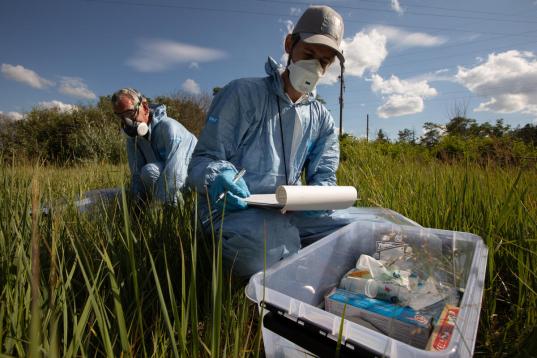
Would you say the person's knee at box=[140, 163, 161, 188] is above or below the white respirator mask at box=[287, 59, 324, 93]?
below

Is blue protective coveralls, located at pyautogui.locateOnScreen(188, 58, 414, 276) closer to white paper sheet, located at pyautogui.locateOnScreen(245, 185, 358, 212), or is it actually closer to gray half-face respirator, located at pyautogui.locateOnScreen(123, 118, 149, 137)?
white paper sheet, located at pyautogui.locateOnScreen(245, 185, 358, 212)

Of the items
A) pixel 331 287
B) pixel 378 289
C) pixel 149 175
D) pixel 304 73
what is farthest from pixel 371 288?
pixel 149 175

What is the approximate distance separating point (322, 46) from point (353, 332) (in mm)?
1415

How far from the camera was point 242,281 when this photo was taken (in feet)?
4.33

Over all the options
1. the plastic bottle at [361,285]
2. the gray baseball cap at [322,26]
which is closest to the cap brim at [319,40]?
the gray baseball cap at [322,26]

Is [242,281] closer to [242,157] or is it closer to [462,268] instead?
[242,157]

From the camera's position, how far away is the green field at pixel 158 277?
2.03ft

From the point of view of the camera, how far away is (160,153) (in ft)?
9.64

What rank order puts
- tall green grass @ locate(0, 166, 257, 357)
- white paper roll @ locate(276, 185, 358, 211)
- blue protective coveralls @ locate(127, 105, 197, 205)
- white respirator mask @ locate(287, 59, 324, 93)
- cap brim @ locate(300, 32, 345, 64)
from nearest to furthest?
tall green grass @ locate(0, 166, 257, 357)
white paper roll @ locate(276, 185, 358, 211)
cap brim @ locate(300, 32, 345, 64)
white respirator mask @ locate(287, 59, 324, 93)
blue protective coveralls @ locate(127, 105, 197, 205)

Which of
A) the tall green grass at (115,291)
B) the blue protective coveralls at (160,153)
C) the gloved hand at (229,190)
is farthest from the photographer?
the blue protective coveralls at (160,153)

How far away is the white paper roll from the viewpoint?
1090 mm

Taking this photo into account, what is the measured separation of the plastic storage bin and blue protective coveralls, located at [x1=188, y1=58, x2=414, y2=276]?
7.2 inches

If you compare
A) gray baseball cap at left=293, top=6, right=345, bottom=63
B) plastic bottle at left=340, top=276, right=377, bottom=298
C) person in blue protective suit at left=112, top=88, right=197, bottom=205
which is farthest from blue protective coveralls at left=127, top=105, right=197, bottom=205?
plastic bottle at left=340, top=276, right=377, bottom=298

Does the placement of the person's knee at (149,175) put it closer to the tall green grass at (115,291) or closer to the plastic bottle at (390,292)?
the tall green grass at (115,291)
